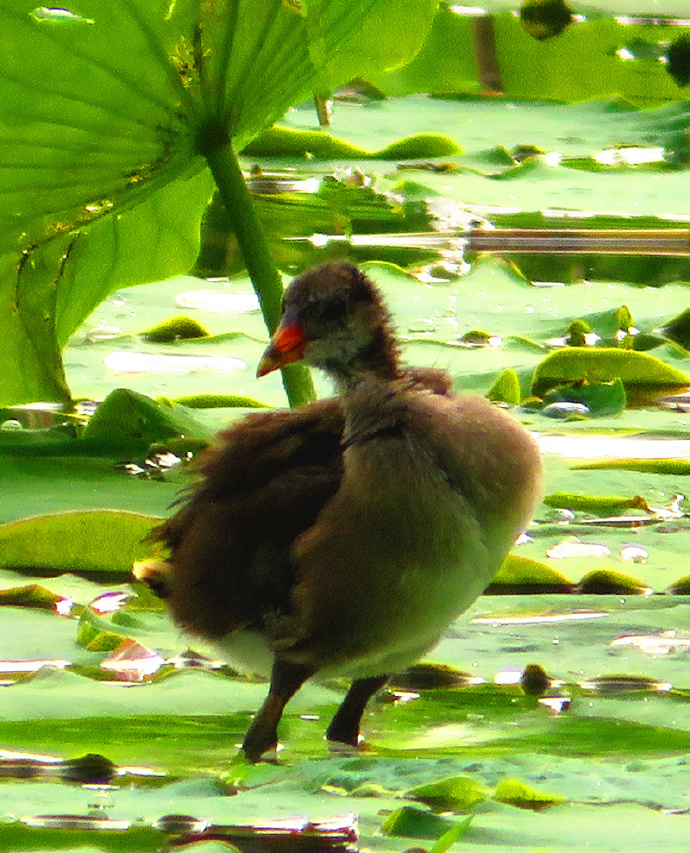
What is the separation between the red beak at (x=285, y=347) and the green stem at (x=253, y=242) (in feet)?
2.25

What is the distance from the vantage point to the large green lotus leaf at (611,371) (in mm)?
3262

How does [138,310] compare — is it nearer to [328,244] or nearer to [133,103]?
[328,244]

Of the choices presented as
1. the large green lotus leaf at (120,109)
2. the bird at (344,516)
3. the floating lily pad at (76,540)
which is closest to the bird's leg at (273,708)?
the bird at (344,516)

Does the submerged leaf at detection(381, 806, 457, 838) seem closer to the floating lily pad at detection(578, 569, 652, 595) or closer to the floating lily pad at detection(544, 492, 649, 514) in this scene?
the floating lily pad at detection(578, 569, 652, 595)

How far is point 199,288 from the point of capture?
14.1ft

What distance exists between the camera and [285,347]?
2.04m

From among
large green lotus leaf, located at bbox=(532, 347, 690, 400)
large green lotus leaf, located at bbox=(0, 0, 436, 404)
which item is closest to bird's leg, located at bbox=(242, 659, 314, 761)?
large green lotus leaf, located at bbox=(0, 0, 436, 404)

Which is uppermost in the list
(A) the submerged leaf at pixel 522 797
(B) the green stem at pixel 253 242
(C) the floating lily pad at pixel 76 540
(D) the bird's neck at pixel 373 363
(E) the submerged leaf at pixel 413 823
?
(B) the green stem at pixel 253 242

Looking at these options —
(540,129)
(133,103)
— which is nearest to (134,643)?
(133,103)

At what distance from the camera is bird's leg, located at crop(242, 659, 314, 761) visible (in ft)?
5.92

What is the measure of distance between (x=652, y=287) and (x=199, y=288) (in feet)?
4.02

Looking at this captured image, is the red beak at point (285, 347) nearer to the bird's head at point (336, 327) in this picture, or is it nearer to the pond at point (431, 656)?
the bird's head at point (336, 327)

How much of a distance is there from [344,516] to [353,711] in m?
0.25

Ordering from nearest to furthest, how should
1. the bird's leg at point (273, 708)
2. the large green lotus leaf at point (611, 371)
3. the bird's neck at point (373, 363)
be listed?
1. the bird's leg at point (273, 708)
2. the bird's neck at point (373, 363)
3. the large green lotus leaf at point (611, 371)
